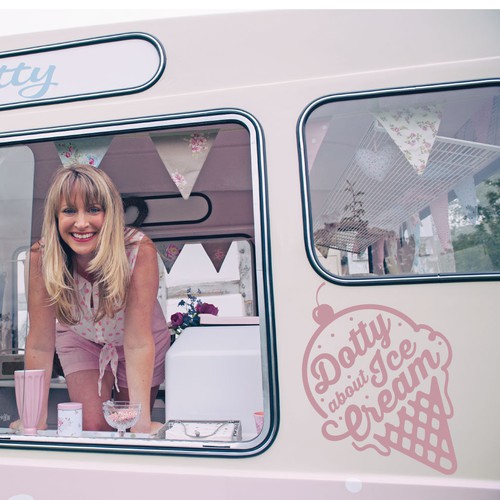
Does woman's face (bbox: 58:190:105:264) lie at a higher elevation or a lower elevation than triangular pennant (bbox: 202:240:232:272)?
lower

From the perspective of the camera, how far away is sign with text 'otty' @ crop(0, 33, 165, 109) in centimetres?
181

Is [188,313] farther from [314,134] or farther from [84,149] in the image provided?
[314,134]

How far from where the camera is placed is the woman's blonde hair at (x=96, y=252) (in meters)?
2.08

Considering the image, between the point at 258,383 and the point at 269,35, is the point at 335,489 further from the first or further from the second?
the point at 269,35

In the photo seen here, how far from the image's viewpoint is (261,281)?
1.62m

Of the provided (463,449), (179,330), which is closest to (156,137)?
(463,449)

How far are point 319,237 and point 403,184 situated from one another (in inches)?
17.6

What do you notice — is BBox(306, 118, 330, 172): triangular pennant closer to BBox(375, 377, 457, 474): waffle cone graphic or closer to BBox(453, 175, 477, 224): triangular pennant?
BBox(453, 175, 477, 224): triangular pennant

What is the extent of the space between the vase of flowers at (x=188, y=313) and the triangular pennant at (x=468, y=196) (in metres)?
2.01

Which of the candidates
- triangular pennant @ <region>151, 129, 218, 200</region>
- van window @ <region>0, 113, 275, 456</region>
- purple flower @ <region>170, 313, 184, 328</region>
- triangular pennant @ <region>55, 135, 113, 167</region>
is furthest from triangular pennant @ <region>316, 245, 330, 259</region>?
purple flower @ <region>170, 313, 184, 328</region>

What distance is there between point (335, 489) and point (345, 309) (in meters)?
0.57

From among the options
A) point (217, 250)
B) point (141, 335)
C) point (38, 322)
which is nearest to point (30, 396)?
point (38, 322)

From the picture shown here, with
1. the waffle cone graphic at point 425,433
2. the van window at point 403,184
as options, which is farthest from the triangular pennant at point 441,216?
the waffle cone graphic at point 425,433

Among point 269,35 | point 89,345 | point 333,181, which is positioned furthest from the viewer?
point 89,345
